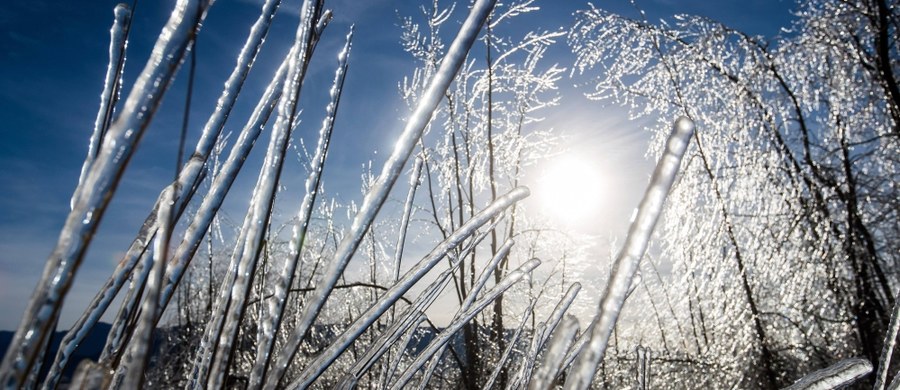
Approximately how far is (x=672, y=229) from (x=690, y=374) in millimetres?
1730

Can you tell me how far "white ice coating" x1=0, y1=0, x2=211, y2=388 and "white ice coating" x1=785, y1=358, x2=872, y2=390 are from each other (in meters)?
0.55

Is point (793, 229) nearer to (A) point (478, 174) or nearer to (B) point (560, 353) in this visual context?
(A) point (478, 174)

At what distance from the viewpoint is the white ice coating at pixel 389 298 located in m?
0.49

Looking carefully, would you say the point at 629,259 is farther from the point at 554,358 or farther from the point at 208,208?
the point at 208,208

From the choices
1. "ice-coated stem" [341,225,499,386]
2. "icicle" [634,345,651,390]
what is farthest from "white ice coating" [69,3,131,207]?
"icicle" [634,345,651,390]

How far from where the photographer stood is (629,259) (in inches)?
12.9

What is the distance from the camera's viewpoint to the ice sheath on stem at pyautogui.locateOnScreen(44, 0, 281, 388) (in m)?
0.46

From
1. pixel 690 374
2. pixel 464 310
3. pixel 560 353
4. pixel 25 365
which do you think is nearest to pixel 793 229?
pixel 690 374

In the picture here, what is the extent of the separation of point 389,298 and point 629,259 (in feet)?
0.95

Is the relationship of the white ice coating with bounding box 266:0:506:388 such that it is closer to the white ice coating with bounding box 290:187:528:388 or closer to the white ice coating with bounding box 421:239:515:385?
the white ice coating with bounding box 290:187:528:388

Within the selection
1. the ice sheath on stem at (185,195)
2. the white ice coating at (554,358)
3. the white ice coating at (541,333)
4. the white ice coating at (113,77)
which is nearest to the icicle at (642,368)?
the white ice coating at (541,333)

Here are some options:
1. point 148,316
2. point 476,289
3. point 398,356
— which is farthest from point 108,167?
point 398,356

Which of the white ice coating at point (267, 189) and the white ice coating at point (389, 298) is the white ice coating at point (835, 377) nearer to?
the white ice coating at point (389, 298)

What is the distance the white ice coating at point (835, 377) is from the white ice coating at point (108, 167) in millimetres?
546
